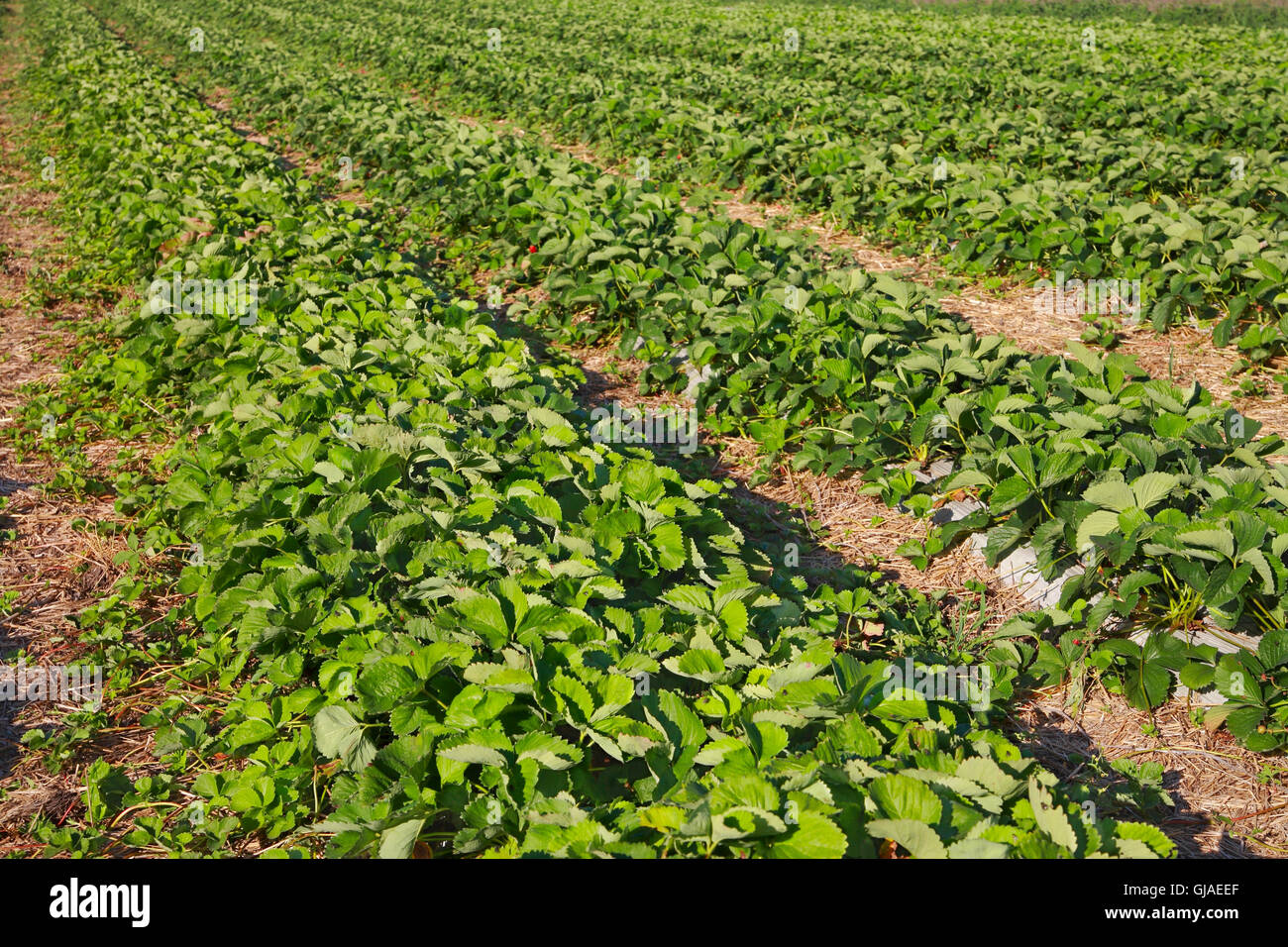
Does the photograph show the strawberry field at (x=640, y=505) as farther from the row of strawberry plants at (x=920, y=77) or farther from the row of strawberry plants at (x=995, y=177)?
the row of strawberry plants at (x=920, y=77)

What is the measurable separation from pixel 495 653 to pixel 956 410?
2.60 m

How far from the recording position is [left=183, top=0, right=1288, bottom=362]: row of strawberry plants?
613 cm

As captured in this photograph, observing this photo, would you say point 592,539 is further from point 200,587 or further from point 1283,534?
Result: point 1283,534

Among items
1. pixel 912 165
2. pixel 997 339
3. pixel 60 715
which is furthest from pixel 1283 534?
pixel 912 165

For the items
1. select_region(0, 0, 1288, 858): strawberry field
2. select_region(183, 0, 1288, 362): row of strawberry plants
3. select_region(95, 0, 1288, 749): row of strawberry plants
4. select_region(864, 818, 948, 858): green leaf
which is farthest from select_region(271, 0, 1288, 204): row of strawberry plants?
select_region(864, 818, 948, 858): green leaf

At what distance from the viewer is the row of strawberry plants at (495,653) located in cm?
199

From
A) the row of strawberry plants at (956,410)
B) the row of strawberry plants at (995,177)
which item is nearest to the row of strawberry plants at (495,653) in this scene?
the row of strawberry plants at (956,410)

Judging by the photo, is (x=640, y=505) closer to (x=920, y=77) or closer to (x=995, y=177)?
(x=995, y=177)

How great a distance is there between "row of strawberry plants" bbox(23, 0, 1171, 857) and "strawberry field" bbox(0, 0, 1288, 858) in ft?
0.05

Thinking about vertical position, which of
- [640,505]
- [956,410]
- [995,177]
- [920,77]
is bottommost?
[640,505]

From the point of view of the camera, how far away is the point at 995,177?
7641 millimetres

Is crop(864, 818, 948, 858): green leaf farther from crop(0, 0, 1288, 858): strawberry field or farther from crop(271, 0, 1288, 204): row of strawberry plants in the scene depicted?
crop(271, 0, 1288, 204): row of strawberry plants

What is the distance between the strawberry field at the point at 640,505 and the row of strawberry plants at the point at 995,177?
2.1 inches

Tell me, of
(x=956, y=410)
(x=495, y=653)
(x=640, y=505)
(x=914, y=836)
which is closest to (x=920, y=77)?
(x=956, y=410)
